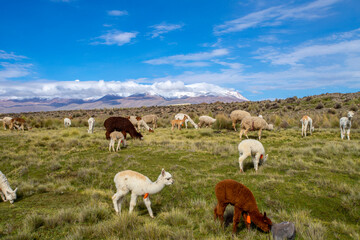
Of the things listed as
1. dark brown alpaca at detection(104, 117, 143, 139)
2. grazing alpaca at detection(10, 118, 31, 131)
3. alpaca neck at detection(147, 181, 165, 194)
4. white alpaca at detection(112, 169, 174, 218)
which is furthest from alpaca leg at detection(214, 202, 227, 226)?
grazing alpaca at detection(10, 118, 31, 131)

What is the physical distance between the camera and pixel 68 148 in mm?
15180

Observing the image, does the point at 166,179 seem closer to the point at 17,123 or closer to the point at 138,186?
the point at 138,186

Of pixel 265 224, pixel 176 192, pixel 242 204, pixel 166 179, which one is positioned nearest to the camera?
pixel 265 224

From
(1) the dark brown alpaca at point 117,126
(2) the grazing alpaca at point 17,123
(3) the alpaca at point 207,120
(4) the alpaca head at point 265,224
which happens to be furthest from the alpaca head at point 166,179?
(2) the grazing alpaca at point 17,123

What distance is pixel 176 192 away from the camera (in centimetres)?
762

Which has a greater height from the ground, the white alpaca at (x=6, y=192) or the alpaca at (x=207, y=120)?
the alpaca at (x=207, y=120)

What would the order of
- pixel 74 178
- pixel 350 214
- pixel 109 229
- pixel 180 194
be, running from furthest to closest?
pixel 74 178
pixel 180 194
pixel 350 214
pixel 109 229

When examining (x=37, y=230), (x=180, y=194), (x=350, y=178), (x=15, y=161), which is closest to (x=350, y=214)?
(x=350, y=178)

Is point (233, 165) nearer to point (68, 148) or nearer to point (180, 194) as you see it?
point (180, 194)

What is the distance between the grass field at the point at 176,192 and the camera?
492cm

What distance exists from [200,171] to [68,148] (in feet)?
34.2

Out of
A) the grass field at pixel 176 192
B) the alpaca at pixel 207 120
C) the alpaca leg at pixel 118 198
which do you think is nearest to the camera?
the grass field at pixel 176 192

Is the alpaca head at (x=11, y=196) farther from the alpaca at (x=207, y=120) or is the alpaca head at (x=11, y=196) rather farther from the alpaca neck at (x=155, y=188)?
the alpaca at (x=207, y=120)

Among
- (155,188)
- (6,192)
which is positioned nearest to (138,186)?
(155,188)
